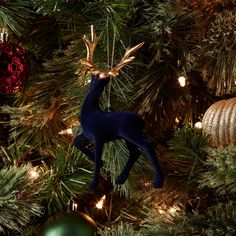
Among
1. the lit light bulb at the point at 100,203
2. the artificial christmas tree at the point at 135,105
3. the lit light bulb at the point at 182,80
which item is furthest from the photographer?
the lit light bulb at the point at 100,203

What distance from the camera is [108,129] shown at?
0.53 metres

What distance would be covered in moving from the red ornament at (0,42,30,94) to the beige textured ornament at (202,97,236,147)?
257mm

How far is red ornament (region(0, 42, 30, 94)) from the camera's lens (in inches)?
27.7

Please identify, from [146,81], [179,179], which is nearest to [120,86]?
[146,81]

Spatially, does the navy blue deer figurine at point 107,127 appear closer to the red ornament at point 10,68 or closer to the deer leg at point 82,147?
the deer leg at point 82,147

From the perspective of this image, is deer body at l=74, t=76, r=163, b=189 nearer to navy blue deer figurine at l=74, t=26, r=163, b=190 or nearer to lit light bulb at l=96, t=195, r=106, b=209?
navy blue deer figurine at l=74, t=26, r=163, b=190

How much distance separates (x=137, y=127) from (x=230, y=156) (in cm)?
14

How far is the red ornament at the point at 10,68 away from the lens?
70 centimetres

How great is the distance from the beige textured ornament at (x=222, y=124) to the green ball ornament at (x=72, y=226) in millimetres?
198

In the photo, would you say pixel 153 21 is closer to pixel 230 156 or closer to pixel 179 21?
pixel 179 21

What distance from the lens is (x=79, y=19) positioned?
71 centimetres

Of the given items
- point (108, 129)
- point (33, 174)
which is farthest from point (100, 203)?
point (108, 129)

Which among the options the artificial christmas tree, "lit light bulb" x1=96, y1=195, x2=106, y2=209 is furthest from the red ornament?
"lit light bulb" x1=96, y1=195, x2=106, y2=209

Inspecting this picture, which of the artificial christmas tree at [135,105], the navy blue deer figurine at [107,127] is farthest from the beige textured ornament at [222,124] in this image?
the navy blue deer figurine at [107,127]
